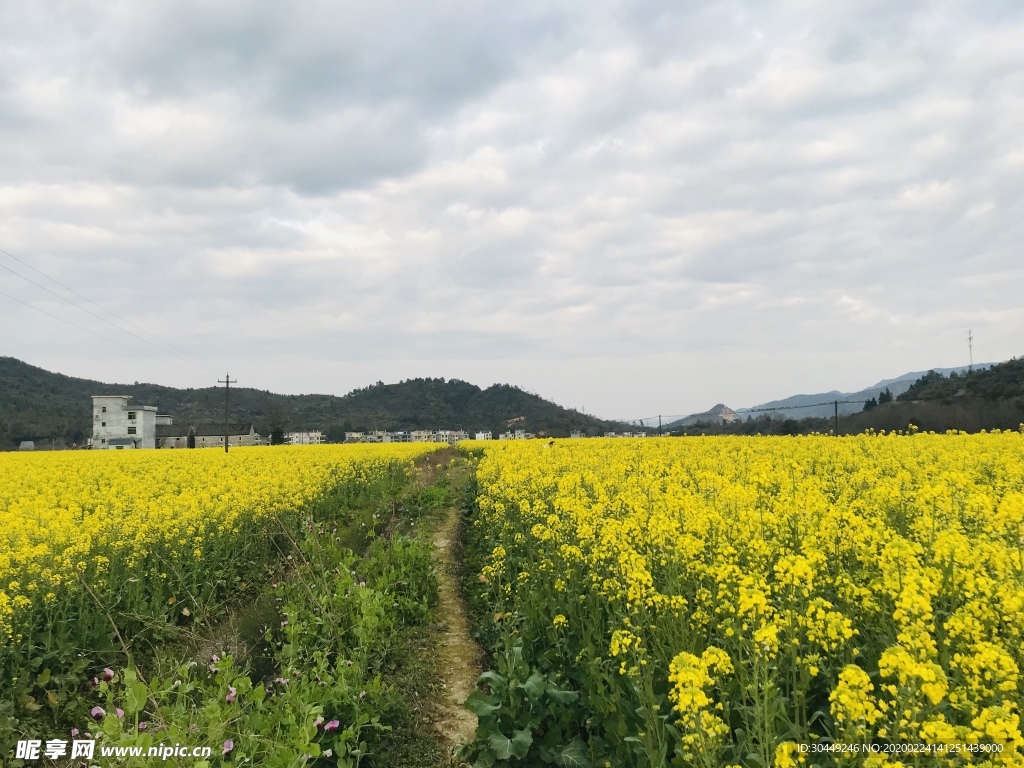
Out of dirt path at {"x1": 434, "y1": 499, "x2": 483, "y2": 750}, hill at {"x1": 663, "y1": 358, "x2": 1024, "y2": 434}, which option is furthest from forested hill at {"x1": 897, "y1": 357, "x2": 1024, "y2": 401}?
dirt path at {"x1": 434, "y1": 499, "x2": 483, "y2": 750}

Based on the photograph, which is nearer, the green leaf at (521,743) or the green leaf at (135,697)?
the green leaf at (135,697)

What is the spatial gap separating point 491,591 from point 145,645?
440 cm

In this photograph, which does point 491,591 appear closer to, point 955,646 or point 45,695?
point 45,695

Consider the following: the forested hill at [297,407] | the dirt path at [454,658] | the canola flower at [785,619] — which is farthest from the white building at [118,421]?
the canola flower at [785,619]

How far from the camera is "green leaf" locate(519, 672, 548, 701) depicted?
4352 millimetres

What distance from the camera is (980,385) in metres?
36.2

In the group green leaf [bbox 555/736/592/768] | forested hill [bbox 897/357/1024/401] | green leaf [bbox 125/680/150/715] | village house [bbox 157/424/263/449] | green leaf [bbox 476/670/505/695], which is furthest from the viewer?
village house [bbox 157/424/263/449]

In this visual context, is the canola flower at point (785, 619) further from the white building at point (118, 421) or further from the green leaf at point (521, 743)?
the white building at point (118, 421)

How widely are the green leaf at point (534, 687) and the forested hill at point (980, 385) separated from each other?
125 feet

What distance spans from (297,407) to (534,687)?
106661 millimetres

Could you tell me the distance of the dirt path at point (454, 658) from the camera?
18.2 feet

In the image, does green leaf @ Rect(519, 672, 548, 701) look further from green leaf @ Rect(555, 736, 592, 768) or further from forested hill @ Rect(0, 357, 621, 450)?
forested hill @ Rect(0, 357, 621, 450)

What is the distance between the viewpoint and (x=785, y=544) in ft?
15.1

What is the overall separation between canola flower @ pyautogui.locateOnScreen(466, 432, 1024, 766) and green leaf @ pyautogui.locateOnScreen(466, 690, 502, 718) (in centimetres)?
68
